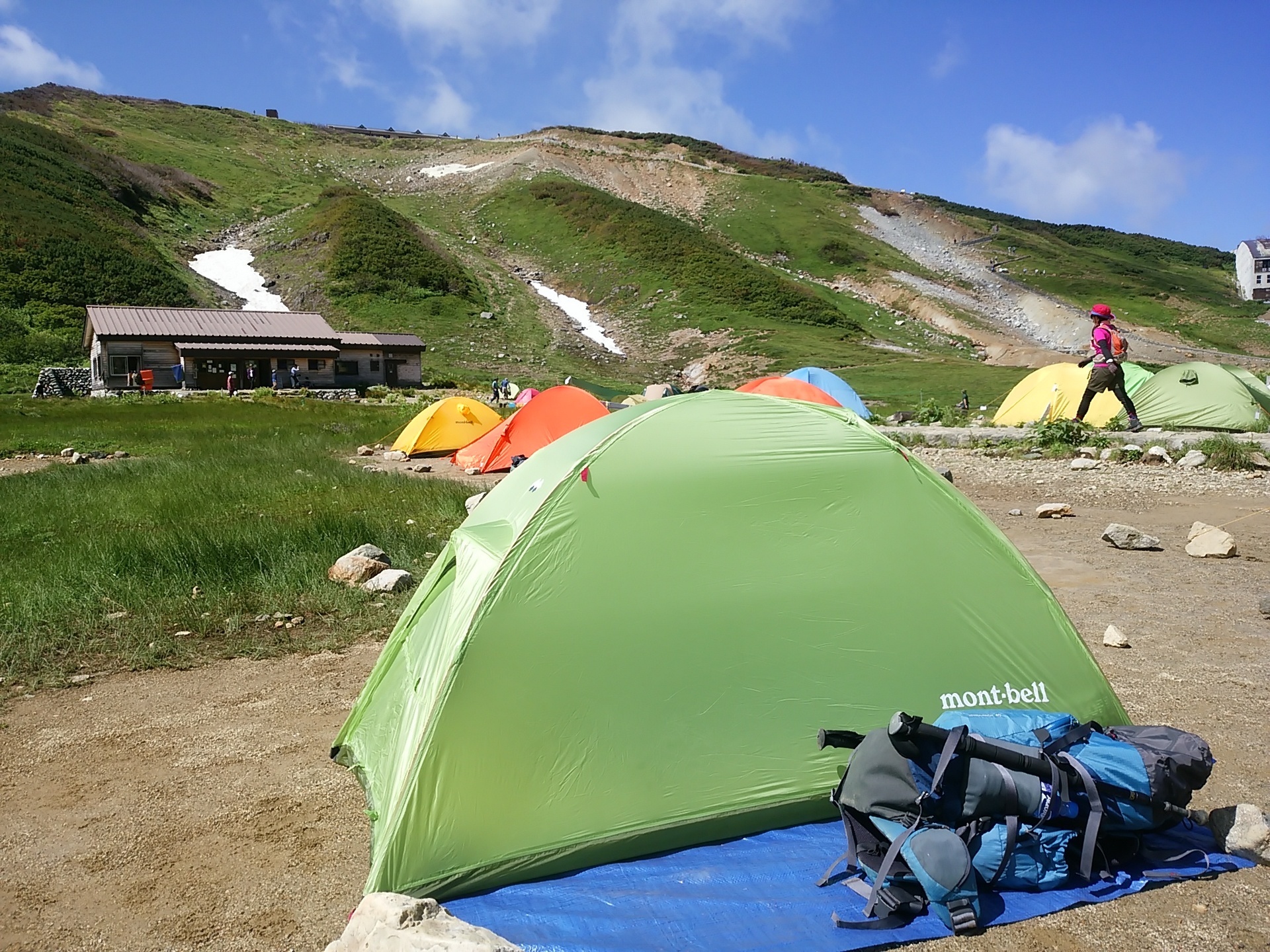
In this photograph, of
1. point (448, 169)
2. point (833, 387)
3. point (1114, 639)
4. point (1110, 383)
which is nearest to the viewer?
point (1114, 639)

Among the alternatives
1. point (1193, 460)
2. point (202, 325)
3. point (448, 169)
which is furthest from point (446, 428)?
point (448, 169)

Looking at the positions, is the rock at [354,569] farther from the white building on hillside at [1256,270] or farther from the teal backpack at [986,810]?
the white building on hillside at [1256,270]

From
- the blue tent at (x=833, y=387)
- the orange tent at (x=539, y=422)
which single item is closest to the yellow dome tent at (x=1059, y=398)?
the blue tent at (x=833, y=387)

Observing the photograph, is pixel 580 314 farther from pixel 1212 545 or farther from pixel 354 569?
pixel 1212 545

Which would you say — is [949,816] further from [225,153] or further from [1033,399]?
[225,153]

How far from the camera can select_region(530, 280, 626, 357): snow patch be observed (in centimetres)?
6025

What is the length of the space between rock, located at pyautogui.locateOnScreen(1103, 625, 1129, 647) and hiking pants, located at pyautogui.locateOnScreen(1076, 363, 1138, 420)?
10.6 meters

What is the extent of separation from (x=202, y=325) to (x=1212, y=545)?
50.7 meters

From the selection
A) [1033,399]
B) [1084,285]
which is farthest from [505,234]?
[1033,399]

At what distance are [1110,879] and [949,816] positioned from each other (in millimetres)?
779

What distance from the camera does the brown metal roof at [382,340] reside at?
5041cm

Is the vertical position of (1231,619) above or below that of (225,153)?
below

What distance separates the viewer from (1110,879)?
3754 millimetres

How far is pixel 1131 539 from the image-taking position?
32.6ft
